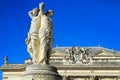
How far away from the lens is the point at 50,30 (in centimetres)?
1905

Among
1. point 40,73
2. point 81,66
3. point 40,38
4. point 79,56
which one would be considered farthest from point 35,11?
point 81,66

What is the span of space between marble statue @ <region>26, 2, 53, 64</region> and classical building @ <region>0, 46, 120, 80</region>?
6067 cm

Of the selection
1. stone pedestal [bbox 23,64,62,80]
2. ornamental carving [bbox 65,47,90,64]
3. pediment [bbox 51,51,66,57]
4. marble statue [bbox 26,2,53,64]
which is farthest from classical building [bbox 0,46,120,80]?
stone pedestal [bbox 23,64,62,80]

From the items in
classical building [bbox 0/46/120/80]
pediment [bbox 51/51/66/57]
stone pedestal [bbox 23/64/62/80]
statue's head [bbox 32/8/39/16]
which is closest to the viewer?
stone pedestal [bbox 23/64/62/80]

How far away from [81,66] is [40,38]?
6210 cm

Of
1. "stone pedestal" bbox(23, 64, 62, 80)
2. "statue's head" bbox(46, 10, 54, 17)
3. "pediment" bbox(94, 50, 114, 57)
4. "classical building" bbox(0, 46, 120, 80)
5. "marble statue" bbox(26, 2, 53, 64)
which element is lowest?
"stone pedestal" bbox(23, 64, 62, 80)

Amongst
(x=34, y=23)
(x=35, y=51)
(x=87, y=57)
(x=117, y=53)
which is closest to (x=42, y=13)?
(x=34, y=23)

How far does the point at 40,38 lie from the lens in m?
19.0

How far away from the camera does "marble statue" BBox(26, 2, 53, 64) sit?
1888 centimetres

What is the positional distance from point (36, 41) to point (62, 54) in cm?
6440

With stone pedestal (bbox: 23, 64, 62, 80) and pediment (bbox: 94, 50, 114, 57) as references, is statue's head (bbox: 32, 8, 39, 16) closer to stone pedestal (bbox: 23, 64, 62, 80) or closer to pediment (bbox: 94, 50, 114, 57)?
stone pedestal (bbox: 23, 64, 62, 80)

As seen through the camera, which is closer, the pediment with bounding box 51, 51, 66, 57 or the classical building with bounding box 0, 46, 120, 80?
the classical building with bounding box 0, 46, 120, 80

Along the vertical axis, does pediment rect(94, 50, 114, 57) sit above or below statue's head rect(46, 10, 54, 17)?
above

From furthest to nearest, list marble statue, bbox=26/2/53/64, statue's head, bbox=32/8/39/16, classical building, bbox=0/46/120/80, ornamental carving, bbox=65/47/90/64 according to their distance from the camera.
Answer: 1. classical building, bbox=0/46/120/80
2. ornamental carving, bbox=65/47/90/64
3. statue's head, bbox=32/8/39/16
4. marble statue, bbox=26/2/53/64
